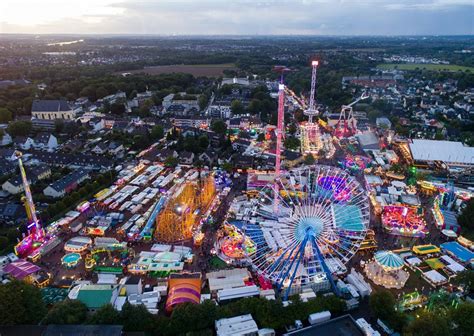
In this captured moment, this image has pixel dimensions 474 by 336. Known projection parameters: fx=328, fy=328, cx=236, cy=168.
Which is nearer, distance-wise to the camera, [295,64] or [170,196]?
[170,196]

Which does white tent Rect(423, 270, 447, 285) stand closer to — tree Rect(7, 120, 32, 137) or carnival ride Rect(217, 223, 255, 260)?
carnival ride Rect(217, 223, 255, 260)

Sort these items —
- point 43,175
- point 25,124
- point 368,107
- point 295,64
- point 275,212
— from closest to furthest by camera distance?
1. point 275,212
2. point 43,175
3. point 25,124
4. point 368,107
5. point 295,64

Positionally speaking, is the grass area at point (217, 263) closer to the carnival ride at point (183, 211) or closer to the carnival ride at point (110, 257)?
the carnival ride at point (183, 211)

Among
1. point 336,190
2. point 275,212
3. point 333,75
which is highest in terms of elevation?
point 333,75

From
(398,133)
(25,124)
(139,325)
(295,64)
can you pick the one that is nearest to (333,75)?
(295,64)

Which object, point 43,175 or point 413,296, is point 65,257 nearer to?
point 43,175

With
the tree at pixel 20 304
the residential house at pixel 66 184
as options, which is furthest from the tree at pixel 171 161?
the tree at pixel 20 304
